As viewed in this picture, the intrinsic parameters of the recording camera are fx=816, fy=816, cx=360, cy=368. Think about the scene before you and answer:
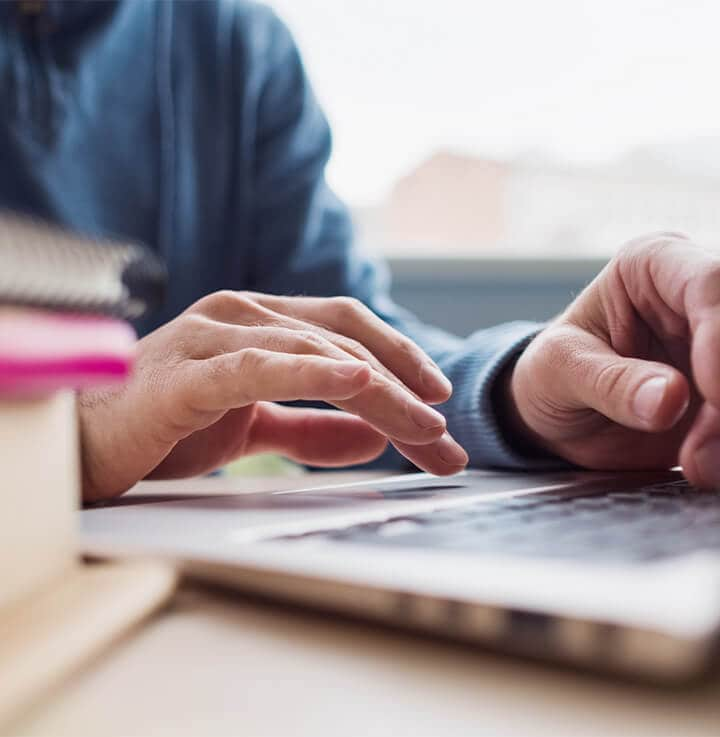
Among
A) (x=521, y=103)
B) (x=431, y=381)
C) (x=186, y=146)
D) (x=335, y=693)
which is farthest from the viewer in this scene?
(x=521, y=103)

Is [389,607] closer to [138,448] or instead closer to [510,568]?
[510,568]

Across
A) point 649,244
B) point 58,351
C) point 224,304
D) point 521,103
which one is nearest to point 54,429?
point 58,351

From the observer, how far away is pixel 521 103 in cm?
130

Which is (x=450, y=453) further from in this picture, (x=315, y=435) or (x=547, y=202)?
(x=547, y=202)

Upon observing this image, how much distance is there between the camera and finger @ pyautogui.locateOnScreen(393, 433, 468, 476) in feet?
1.46

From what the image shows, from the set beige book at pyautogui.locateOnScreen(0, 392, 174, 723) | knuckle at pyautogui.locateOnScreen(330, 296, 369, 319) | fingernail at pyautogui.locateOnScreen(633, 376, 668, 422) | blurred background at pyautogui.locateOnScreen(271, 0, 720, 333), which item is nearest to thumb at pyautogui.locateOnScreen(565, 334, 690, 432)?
fingernail at pyautogui.locateOnScreen(633, 376, 668, 422)

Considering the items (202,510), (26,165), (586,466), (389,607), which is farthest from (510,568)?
(26,165)

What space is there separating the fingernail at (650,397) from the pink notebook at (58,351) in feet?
0.83

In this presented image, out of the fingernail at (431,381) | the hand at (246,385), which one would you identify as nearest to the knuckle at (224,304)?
the hand at (246,385)

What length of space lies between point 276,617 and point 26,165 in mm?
623

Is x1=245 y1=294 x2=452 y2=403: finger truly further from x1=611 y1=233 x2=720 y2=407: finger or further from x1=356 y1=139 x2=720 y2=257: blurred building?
x1=356 y1=139 x2=720 y2=257: blurred building

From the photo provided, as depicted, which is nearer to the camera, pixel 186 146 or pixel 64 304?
pixel 64 304

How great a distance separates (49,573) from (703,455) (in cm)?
32

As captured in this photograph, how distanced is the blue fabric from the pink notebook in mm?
453
